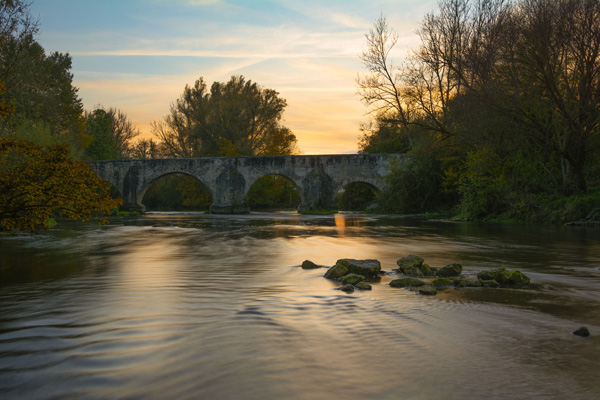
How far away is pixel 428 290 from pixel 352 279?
117cm

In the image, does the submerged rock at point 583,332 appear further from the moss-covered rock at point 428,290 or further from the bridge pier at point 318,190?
the bridge pier at point 318,190

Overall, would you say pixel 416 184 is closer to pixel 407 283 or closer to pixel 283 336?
pixel 407 283

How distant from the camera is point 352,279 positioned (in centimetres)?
708

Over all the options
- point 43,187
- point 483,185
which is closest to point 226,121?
point 483,185

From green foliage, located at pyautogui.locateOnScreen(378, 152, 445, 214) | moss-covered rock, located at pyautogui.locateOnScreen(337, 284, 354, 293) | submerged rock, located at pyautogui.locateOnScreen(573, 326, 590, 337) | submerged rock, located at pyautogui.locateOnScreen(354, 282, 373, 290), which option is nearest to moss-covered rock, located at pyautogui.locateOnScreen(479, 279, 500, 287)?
submerged rock, located at pyautogui.locateOnScreen(354, 282, 373, 290)

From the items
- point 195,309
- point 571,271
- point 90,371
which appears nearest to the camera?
point 90,371

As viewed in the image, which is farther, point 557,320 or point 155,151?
point 155,151

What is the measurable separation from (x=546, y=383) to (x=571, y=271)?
589 cm

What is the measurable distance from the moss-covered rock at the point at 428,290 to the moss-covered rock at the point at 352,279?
967mm

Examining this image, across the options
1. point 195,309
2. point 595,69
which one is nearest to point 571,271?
point 195,309

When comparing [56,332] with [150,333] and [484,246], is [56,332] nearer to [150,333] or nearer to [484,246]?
[150,333]

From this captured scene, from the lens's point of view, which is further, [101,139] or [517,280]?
[101,139]

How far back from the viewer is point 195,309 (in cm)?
566

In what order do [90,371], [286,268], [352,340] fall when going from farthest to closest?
1. [286,268]
2. [352,340]
3. [90,371]
